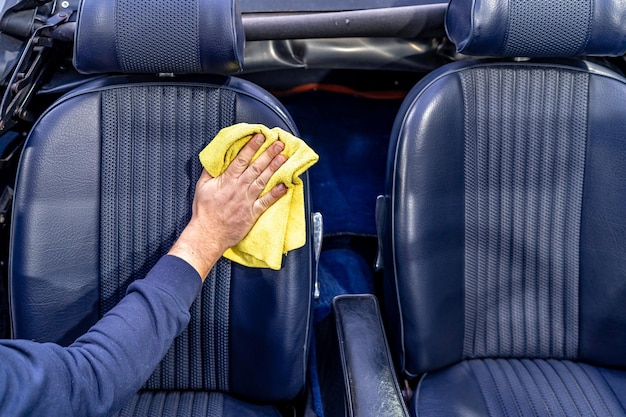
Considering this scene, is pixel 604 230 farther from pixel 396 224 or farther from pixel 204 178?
pixel 204 178

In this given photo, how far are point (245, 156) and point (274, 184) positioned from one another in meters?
0.07

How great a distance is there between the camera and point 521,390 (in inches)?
45.7

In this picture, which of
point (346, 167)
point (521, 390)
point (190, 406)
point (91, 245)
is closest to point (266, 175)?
point (91, 245)

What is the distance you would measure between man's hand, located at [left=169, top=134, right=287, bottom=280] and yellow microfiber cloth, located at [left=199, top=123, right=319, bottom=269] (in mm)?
10

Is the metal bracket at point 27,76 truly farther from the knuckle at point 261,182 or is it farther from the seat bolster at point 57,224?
the knuckle at point 261,182

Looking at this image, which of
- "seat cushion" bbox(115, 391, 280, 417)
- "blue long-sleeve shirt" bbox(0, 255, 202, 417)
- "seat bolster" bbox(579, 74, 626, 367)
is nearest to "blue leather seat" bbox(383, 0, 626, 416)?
"seat bolster" bbox(579, 74, 626, 367)

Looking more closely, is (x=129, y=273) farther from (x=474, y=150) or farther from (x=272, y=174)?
(x=474, y=150)

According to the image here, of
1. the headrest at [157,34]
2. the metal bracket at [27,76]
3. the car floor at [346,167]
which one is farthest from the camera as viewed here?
the car floor at [346,167]

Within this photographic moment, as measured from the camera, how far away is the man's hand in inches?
39.6

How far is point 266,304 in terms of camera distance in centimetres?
107

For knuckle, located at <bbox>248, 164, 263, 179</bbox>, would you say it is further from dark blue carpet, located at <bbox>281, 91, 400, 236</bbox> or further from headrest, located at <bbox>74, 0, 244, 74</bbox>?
dark blue carpet, located at <bbox>281, 91, 400, 236</bbox>

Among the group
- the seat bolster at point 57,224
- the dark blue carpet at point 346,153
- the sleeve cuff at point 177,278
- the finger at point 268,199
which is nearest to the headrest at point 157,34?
the seat bolster at point 57,224

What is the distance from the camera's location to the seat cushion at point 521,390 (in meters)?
1.12

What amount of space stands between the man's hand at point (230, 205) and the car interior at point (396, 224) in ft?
0.21
